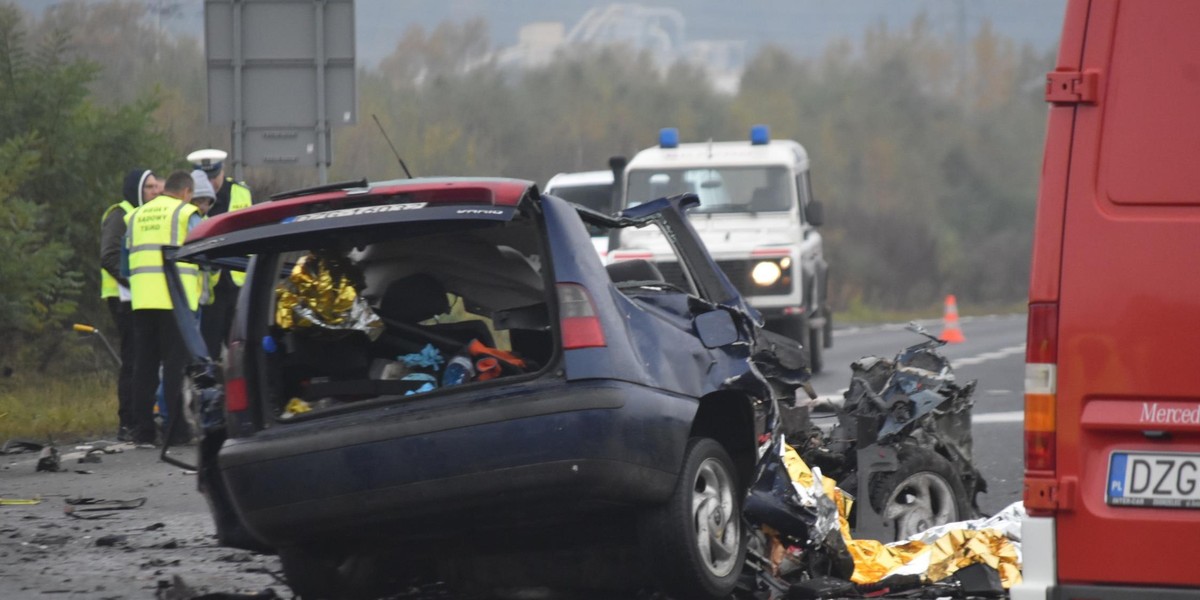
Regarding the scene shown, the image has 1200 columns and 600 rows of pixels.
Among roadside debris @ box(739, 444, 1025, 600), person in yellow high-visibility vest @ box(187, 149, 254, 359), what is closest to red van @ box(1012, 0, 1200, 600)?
roadside debris @ box(739, 444, 1025, 600)

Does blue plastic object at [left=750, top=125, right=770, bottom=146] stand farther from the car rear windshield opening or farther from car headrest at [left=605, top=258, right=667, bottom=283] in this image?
the car rear windshield opening

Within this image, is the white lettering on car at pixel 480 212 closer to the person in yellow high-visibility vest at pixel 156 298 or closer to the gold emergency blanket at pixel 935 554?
the gold emergency blanket at pixel 935 554

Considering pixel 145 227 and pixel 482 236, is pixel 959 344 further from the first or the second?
pixel 482 236

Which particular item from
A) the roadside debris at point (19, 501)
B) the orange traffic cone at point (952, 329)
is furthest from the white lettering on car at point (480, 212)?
the orange traffic cone at point (952, 329)

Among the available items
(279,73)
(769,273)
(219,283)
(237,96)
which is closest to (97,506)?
(219,283)

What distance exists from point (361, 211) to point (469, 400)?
0.73 m

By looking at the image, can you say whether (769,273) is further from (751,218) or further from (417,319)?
(417,319)

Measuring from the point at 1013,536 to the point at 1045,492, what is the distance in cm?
251

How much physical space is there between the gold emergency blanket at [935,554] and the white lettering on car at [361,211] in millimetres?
1924

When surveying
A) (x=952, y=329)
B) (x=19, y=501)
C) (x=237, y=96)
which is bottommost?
(x=952, y=329)

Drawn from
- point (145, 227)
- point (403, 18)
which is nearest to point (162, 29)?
point (145, 227)

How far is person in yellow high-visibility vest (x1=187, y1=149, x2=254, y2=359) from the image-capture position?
13.5 meters

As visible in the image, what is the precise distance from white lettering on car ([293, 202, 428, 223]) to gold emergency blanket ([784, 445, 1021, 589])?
192 centimetres

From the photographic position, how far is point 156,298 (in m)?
12.8
